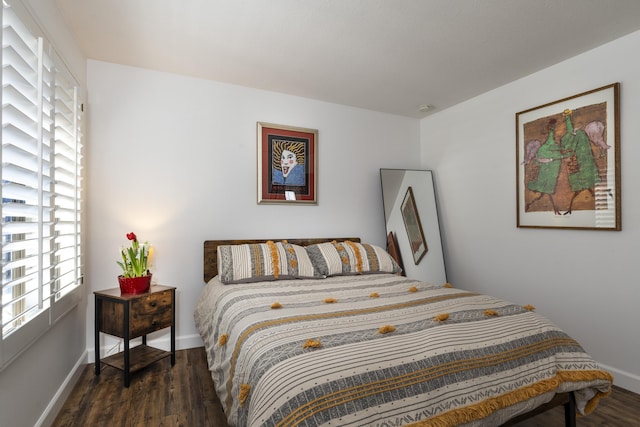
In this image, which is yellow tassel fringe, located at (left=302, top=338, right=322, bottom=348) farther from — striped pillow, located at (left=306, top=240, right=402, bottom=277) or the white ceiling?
the white ceiling

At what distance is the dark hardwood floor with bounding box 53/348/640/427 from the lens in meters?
1.89

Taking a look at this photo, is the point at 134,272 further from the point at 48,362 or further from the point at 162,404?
the point at 162,404

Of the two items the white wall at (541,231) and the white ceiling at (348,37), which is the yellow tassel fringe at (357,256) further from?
the white ceiling at (348,37)

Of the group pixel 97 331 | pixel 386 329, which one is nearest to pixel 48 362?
pixel 97 331

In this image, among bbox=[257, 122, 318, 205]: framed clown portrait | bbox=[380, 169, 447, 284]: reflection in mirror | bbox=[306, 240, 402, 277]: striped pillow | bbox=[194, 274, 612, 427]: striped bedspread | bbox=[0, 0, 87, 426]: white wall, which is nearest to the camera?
bbox=[194, 274, 612, 427]: striped bedspread

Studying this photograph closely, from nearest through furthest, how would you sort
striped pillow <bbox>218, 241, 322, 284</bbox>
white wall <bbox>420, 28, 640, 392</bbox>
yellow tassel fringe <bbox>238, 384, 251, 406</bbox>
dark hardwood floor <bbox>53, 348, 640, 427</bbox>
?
yellow tassel fringe <bbox>238, 384, 251, 406</bbox>, dark hardwood floor <bbox>53, 348, 640, 427</bbox>, white wall <bbox>420, 28, 640, 392</bbox>, striped pillow <bbox>218, 241, 322, 284</bbox>

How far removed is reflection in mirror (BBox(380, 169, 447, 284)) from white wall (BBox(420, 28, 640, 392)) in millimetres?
169

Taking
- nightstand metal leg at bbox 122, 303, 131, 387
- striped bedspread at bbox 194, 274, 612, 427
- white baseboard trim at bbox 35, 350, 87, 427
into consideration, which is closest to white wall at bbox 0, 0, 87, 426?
white baseboard trim at bbox 35, 350, 87, 427

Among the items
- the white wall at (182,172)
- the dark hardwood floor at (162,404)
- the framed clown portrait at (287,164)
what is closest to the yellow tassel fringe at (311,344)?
the dark hardwood floor at (162,404)

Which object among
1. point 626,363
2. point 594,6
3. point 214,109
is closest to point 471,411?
point 626,363

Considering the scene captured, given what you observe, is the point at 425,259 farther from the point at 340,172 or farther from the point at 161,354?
the point at 161,354

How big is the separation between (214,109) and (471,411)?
3.00 metres

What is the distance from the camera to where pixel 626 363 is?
7.70 feet

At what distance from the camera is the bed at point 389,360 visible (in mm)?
1123
